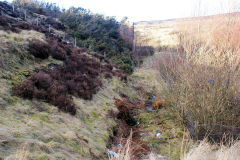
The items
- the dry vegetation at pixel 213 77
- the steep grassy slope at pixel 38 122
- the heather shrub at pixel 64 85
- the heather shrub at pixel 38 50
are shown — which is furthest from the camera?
the heather shrub at pixel 38 50

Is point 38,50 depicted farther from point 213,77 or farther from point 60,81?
point 213,77

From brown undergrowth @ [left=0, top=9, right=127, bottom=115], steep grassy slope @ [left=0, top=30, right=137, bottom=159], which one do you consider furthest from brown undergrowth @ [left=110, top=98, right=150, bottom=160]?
brown undergrowth @ [left=0, top=9, right=127, bottom=115]

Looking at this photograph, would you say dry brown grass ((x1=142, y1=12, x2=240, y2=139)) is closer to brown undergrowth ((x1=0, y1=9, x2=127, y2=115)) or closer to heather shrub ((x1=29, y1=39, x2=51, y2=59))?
brown undergrowth ((x1=0, y1=9, x2=127, y2=115))

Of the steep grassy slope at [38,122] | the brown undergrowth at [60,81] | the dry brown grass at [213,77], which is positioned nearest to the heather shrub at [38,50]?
the brown undergrowth at [60,81]

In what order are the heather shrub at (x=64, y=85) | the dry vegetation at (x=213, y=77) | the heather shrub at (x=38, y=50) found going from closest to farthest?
the dry vegetation at (x=213, y=77), the heather shrub at (x=64, y=85), the heather shrub at (x=38, y=50)

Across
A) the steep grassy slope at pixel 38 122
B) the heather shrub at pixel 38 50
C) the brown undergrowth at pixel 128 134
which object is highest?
the heather shrub at pixel 38 50

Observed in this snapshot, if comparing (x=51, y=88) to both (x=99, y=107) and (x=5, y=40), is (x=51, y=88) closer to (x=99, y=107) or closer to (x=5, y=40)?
(x=99, y=107)

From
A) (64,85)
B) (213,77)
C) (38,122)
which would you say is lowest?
(38,122)

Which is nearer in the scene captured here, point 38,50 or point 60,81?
point 60,81

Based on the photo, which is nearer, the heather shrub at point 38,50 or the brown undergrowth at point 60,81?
the brown undergrowth at point 60,81

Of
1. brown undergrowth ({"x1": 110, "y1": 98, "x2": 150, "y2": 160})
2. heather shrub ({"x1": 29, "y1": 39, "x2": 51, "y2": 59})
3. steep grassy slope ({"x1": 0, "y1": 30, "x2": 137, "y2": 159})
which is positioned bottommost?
brown undergrowth ({"x1": 110, "y1": 98, "x2": 150, "y2": 160})

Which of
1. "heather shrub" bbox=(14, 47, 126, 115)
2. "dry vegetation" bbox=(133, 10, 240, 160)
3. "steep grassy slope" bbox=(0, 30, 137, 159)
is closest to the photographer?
"steep grassy slope" bbox=(0, 30, 137, 159)

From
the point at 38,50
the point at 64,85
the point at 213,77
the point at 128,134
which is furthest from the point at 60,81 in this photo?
the point at 213,77

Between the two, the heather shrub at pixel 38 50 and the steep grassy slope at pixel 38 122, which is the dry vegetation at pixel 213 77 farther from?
the heather shrub at pixel 38 50
